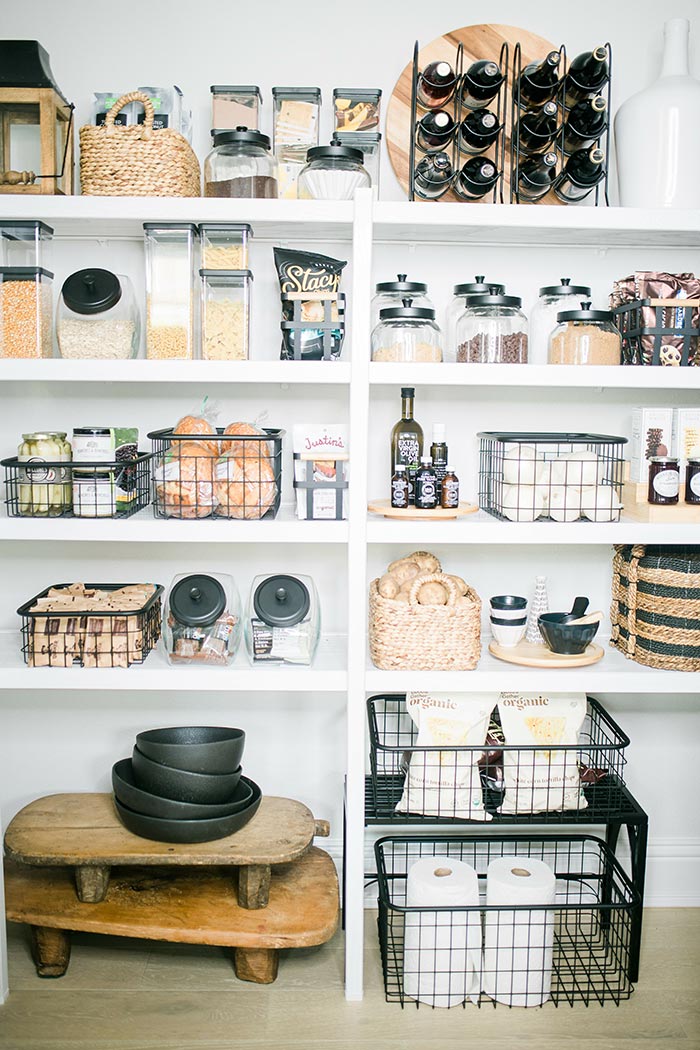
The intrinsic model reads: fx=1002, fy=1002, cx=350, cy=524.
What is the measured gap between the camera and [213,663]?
7.77ft

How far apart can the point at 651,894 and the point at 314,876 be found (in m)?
0.99

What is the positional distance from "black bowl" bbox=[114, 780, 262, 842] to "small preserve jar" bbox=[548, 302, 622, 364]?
1.35 metres

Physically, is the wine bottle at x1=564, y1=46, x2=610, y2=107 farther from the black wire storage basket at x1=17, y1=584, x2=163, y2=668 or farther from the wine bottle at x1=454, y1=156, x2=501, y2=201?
the black wire storage basket at x1=17, y1=584, x2=163, y2=668

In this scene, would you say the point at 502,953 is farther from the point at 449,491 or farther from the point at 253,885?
the point at 449,491

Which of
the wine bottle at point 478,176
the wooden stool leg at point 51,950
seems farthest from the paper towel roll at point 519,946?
the wine bottle at point 478,176

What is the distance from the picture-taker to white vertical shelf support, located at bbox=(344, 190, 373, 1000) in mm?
2186

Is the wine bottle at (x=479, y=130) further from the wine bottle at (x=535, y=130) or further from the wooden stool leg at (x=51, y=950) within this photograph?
the wooden stool leg at (x=51, y=950)

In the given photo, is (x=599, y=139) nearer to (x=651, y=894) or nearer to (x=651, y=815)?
(x=651, y=815)

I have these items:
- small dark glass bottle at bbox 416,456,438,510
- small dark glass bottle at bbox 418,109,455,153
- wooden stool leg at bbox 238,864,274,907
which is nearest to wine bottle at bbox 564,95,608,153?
small dark glass bottle at bbox 418,109,455,153

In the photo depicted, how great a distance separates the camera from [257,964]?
2.38 m

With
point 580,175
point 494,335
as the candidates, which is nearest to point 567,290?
point 494,335

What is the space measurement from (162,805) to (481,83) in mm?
1866

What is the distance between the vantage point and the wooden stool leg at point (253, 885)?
2.37 metres

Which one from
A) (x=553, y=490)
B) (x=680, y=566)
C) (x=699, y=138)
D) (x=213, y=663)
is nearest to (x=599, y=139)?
(x=699, y=138)
